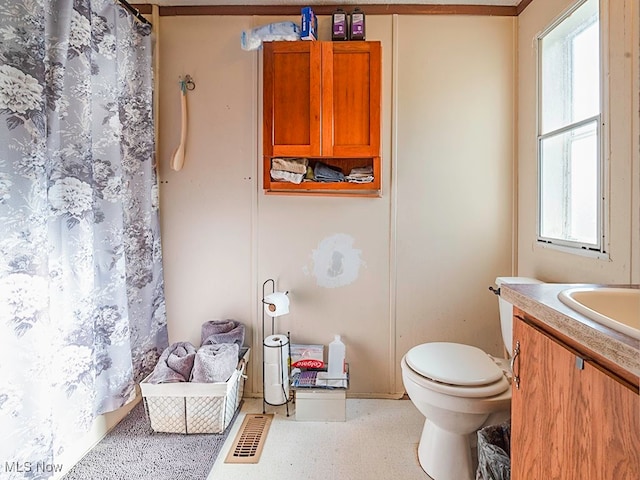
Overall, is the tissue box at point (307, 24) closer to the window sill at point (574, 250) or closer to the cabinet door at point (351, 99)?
the cabinet door at point (351, 99)

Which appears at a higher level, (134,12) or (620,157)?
(134,12)

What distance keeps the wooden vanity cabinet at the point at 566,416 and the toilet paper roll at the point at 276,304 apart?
1.14 metres

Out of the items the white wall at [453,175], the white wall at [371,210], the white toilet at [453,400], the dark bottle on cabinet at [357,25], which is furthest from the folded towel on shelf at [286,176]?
the white toilet at [453,400]

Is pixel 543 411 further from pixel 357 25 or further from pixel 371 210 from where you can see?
pixel 357 25

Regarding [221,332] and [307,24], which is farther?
[221,332]

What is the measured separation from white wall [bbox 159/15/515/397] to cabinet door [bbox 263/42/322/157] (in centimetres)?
21

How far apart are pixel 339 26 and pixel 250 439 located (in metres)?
2.15

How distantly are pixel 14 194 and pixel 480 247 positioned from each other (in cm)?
210

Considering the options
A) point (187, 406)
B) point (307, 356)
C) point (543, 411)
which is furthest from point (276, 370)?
point (543, 411)

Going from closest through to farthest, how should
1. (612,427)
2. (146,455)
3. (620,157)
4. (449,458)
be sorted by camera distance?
(612,427) → (620,157) → (449,458) → (146,455)

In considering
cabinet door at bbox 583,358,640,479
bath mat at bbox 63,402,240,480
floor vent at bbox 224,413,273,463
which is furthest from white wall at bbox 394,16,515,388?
cabinet door at bbox 583,358,640,479

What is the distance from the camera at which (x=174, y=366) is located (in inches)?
67.9

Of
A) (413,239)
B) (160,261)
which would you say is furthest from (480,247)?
(160,261)

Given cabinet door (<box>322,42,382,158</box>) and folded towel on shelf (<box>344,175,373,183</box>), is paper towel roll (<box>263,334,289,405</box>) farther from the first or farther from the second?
cabinet door (<box>322,42,382,158</box>)
